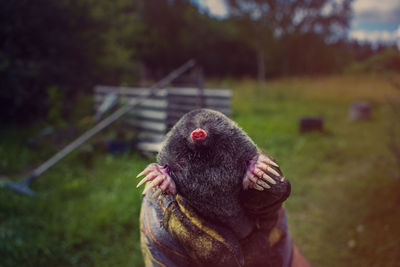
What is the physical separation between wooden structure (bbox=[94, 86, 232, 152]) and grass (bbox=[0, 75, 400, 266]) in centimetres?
65

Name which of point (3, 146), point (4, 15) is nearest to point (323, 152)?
point (3, 146)

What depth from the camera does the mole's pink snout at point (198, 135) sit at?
86cm

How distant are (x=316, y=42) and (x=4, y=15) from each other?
21.6 m

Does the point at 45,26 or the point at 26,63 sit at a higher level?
the point at 45,26

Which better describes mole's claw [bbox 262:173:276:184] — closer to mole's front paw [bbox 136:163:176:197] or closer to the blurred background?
mole's front paw [bbox 136:163:176:197]

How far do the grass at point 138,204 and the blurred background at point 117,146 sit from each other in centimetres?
1

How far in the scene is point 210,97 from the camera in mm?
5707

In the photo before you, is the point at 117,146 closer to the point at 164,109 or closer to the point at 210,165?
the point at 164,109

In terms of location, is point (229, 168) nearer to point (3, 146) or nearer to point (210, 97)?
point (210, 97)

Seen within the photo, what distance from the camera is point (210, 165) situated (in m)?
0.92

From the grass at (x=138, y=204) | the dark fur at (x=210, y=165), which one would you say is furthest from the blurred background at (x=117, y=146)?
the dark fur at (x=210, y=165)

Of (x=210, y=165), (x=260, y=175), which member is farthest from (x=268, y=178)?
(x=210, y=165)

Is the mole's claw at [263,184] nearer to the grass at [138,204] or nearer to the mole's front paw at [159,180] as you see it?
the mole's front paw at [159,180]

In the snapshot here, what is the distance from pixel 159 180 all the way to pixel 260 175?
0.32 m
